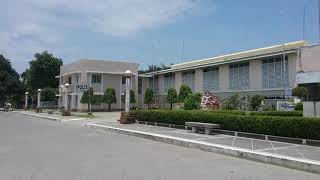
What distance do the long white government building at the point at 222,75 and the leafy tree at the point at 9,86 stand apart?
18.7 m

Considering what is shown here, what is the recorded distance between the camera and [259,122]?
17609 millimetres

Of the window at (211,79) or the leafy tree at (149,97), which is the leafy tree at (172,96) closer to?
the window at (211,79)

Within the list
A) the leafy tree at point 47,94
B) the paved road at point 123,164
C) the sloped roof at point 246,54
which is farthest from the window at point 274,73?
the leafy tree at point 47,94

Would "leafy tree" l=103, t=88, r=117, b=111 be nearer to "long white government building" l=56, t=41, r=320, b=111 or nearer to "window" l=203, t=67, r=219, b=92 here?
"long white government building" l=56, t=41, r=320, b=111

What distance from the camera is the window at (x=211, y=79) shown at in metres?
49.6

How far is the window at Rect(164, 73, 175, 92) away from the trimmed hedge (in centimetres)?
3479

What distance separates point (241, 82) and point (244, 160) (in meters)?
33.1

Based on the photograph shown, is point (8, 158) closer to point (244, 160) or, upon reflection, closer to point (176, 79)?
point (244, 160)

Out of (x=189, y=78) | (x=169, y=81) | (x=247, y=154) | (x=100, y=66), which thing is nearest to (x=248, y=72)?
(x=189, y=78)

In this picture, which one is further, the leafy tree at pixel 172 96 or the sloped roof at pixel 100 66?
the sloped roof at pixel 100 66

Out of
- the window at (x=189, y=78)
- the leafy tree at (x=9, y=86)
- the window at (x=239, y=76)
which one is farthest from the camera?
the leafy tree at (x=9, y=86)

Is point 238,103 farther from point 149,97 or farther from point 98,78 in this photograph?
point 98,78

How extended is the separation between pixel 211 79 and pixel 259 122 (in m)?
33.1

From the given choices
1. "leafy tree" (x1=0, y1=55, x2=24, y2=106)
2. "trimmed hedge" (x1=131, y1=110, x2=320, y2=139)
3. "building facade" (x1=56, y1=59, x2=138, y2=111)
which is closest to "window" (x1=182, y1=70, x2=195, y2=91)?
"building facade" (x1=56, y1=59, x2=138, y2=111)
